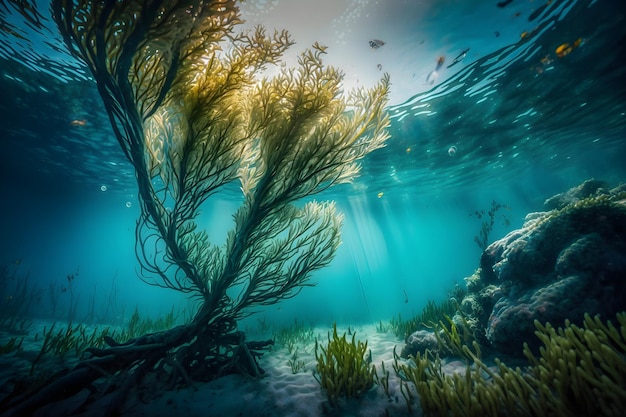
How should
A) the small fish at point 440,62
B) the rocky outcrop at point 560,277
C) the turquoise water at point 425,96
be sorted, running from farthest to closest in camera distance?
the small fish at point 440,62, the turquoise water at point 425,96, the rocky outcrop at point 560,277

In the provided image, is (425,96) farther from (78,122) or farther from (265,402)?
(78,122)

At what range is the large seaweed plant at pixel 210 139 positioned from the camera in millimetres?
3594

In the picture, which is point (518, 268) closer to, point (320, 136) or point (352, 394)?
point (352, 394)

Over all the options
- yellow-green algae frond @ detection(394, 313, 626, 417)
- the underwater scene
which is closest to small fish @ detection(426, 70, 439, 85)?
the underwater scene

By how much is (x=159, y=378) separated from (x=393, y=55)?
435 inches

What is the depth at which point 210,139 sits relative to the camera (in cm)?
448

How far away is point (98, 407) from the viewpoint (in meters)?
3.62

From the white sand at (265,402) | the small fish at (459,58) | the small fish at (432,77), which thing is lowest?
the white sand at (265,402)

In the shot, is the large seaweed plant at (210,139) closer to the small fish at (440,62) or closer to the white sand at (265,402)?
the white sand at (265,402)

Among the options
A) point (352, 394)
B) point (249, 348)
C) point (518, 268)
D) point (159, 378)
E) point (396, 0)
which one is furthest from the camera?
point (396, 0)

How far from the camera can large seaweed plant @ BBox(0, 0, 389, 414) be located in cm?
359

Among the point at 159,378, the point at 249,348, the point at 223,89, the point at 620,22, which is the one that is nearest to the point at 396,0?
the point at 223,89

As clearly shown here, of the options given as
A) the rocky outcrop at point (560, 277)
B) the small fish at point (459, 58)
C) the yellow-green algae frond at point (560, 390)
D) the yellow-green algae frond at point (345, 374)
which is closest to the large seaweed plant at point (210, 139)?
the yellow-green algae frond at point (345, 374)

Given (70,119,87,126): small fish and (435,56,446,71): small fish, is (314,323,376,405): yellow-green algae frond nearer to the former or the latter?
(435,56,446,71): small fish
